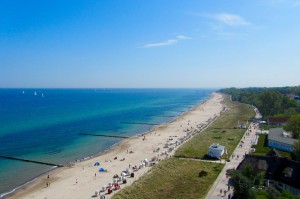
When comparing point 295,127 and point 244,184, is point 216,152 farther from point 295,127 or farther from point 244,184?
point 295,127

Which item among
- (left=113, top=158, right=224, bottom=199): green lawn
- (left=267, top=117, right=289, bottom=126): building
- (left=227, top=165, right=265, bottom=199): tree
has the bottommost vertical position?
(left=113, top=158, right=224, bottom=199): green lawn

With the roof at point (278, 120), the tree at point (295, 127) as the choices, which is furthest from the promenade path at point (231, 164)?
the tree at point (295, 127)

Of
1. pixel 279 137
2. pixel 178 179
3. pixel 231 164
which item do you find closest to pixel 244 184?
pixel 178 179

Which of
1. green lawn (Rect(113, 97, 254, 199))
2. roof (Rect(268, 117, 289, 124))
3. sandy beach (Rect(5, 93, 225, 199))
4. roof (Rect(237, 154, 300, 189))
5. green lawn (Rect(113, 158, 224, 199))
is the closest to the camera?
roof (Rect(237, 154, 300, 189))

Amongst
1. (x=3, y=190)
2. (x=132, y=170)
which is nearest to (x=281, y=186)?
(x=132, y=170)

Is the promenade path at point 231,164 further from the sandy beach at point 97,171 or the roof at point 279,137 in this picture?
the sandy beach at point 97,171

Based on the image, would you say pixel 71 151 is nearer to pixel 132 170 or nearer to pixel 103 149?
pixel 103 149

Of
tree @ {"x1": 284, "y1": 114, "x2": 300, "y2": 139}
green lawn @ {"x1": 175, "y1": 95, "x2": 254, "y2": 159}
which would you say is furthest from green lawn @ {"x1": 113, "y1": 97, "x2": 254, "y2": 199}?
tree @ {"x1": 284, "y1": 114, "x2": 300, "y2": 139}

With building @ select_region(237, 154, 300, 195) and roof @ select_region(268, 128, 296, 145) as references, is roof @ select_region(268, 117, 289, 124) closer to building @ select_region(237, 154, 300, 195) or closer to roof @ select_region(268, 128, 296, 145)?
roof @ select_region(268, 128, 296, 145)
